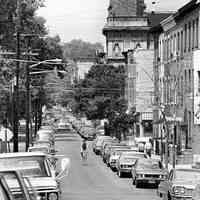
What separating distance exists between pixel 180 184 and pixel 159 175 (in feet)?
37.8

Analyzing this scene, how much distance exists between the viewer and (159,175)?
36344 millimetres

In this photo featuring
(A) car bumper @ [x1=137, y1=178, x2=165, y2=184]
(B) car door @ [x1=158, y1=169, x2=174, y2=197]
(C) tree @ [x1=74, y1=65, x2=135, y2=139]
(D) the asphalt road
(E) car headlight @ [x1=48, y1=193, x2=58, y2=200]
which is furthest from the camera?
(C) tree @ [x1=74, y1=65, x2=135, y2=139]

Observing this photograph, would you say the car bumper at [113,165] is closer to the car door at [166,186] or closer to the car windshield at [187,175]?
the car door at [166,186]

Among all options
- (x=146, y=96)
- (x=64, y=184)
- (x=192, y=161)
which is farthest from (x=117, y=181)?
(x=146, y=96)

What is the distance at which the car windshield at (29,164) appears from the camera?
17.1 meters

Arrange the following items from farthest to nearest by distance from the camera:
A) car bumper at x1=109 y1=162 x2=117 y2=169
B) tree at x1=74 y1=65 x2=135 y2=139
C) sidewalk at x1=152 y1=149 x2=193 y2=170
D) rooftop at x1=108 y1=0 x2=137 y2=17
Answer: rooftop at x1=108 y1=0 x2=137 y2=17 < tree at x1=74 y1=65 x2=135 y2=139 < sidewalk at x1=152 y1=149 x2=193 y2=170 < car bumper at x1=109 y1=162 x2=117 y2=169

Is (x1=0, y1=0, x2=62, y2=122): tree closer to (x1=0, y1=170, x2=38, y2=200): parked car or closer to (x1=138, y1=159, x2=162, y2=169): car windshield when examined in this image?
(x1=138, y1=159, x2=162, y2=169): car windshield

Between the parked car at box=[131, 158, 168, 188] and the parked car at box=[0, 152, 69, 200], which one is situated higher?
the parked car at box=[0, 152, 69, 200]

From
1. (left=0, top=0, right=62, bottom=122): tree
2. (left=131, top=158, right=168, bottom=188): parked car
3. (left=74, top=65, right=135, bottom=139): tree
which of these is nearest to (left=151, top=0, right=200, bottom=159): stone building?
(left=0, top=0, right=62, bottom=122): tree

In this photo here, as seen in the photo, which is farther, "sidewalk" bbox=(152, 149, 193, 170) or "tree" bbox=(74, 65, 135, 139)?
"tree" bbox=(74, 65, 135, 139)

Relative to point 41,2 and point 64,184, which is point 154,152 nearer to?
point 41,2

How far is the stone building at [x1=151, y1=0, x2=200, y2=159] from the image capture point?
52875 millimetres

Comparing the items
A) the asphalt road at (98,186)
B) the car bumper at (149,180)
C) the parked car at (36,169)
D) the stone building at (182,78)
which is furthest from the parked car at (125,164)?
the parked car at (36,169)

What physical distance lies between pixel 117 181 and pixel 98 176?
402 cm
